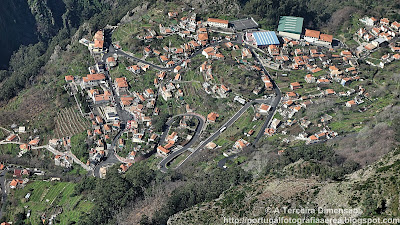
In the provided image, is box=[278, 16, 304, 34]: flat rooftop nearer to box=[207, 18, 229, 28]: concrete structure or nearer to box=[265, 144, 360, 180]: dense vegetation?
box=[207, 18, 229, 28]: concrete structure

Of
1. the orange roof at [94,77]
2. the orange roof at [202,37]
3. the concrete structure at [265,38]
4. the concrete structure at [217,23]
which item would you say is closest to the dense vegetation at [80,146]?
the orange roof at [94,77]

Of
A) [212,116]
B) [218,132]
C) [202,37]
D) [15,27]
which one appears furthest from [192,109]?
[15,27]

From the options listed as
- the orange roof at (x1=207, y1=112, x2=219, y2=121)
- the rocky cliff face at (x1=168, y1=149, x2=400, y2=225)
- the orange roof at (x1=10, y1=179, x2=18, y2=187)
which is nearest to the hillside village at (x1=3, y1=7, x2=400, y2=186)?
the orange roof at (x1=207, y1=112, x2=219, y2=121)

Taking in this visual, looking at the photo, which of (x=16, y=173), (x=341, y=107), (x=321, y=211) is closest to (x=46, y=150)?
(x=16, y=173)

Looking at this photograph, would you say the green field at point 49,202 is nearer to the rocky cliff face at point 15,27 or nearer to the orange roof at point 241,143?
the orange roof at point 241,143

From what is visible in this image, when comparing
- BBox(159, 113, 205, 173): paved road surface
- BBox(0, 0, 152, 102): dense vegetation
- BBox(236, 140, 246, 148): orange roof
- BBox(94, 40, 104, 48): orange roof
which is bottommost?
BBox(0, 0, 152, 102): dense vegetation

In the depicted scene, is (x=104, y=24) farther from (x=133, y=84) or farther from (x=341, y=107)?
(x=341, y=107)
